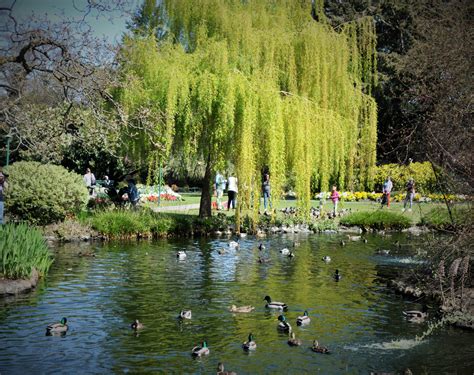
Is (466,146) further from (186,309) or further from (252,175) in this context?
(252,175)

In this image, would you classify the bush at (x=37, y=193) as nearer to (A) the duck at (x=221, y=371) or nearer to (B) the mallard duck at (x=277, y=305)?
(B) the mallard duck at (x=277, y=305)

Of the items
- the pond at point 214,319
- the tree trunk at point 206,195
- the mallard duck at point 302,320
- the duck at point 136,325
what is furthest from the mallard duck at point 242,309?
the tree trunk at point 206,195

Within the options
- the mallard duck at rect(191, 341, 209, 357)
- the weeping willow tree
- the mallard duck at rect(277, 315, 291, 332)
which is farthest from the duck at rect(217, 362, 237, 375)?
the weeping willow tree

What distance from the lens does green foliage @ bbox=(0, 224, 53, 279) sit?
46.2 feet

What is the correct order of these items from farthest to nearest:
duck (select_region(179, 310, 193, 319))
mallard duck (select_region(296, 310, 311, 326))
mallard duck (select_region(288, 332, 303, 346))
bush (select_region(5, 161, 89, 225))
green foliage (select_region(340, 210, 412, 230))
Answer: green foliage (select_region(340, 210, 412, 230)), bush (select_region(5, 161, 89, 225)), duck (select_region(179, 310, 193, 319)), mallard duck (select_region(296, 310, 311, 326)), mallard duck (select_region(288, 332, 303, 346))

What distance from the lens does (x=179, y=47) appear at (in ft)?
79.1

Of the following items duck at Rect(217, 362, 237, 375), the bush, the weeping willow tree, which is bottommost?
duck at Rect(217, 362, 237, 375)

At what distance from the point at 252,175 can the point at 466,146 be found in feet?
32.0

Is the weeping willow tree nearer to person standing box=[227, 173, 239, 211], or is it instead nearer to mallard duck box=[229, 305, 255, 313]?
person standing box=[227, 173, 239, 211]

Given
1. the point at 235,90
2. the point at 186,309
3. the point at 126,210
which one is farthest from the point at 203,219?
the point at 186,309

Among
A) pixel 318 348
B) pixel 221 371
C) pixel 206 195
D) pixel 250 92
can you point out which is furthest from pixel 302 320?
pixel 206 195

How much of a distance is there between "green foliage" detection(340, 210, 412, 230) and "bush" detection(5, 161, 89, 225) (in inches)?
511

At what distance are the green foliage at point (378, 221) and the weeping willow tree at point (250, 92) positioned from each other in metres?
5.05

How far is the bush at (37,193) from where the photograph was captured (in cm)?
2266
